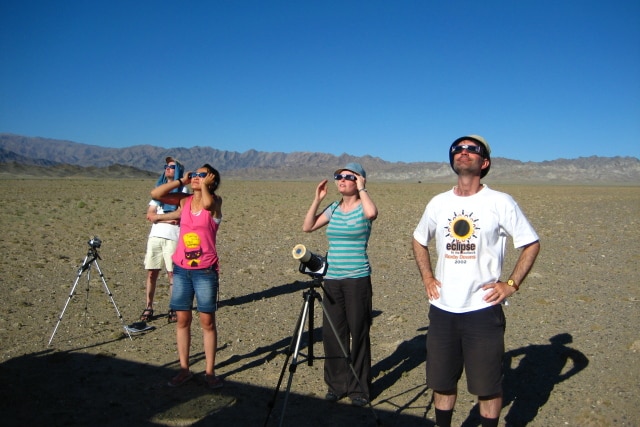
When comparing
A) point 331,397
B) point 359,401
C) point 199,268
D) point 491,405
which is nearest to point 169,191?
point 199,268

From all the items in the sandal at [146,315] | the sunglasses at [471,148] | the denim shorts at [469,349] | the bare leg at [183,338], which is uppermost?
the sunglasses at [471,148]

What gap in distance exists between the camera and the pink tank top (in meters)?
4.79

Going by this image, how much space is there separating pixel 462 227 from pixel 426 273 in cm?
48

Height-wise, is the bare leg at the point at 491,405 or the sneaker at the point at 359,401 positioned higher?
the bare leg at the point at 491,405

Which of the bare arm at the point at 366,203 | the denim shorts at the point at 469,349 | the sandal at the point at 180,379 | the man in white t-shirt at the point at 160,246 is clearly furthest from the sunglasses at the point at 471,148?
the man in white t-shirt at the point at 160,246

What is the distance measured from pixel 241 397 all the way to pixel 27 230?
42.8 feet

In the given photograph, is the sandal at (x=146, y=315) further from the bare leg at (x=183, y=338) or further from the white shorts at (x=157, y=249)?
the bare leg at (x=183, y=338)

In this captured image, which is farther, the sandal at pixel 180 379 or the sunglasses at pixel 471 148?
the sandal at pixel 180 379

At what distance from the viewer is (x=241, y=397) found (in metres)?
4.83

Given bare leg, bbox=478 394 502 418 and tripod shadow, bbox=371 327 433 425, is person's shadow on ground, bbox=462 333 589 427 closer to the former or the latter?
tripod shadow, bbox=371 327 433 425

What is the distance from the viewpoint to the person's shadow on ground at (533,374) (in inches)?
179

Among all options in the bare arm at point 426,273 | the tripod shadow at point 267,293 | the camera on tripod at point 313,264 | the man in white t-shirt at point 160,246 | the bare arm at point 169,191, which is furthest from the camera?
the tripod shadow at point 267,293

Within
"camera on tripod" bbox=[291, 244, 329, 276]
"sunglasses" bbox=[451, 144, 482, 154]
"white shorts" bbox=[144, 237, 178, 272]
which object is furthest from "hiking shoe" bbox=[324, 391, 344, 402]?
"white shorts" bbox=[144, 237, 178, 272]

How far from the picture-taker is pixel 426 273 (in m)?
3.76
